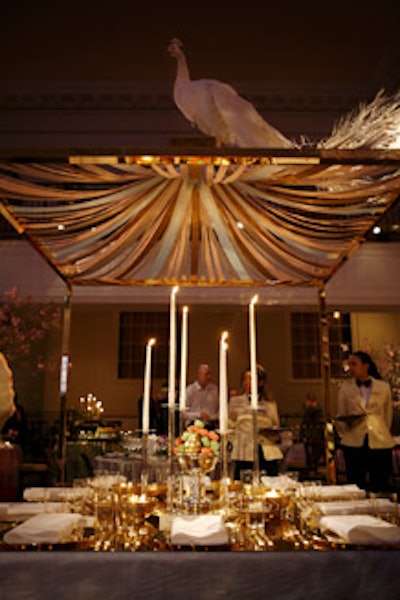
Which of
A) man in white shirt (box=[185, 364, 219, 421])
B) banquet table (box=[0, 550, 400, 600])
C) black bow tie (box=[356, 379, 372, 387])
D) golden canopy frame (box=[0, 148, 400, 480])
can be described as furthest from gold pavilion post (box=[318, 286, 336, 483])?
man in white shirt (box=[185, 364, 219, 421])

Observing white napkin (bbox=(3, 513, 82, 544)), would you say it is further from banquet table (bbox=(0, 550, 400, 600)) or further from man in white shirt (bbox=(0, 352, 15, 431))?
man in white shirt (bbox=(0, 352, 15, 431))

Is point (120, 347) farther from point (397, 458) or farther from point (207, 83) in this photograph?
point (207, 83)

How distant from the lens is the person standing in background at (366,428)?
138 inches

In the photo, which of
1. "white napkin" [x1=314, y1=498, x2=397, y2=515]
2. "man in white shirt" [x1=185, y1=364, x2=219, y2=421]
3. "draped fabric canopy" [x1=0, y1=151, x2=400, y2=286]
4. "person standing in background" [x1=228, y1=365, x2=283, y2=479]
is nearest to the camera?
"white napkin" [x1=314, y1=498, x2=397, y2=515]

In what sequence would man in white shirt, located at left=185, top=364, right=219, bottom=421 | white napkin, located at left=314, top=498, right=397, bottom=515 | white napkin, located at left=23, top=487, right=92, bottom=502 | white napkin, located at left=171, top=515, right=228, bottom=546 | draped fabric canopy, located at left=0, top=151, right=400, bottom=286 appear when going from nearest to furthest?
1. white napkin, located at left=171, top=515, right=228, bottom=546
2. white napkin, located at left=314, top=498, right=397, bottom=515
3. white napkin, located at left=23, top=487, right=92, bottom=502
4. draped fabric canopy, located at left=0, top=151, right=400, bottom=286
5. man in white shirt, located at left=185, top=364, right=219, bottom=421

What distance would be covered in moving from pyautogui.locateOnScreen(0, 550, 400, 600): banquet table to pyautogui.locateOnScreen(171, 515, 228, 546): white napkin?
11 centimetres

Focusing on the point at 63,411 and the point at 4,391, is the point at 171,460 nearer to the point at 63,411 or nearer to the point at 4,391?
the point at 4,391

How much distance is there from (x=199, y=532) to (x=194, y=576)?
0.17 meters

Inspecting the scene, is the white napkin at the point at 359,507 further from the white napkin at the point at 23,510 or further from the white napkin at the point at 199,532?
the white napkin at the point at 23,510

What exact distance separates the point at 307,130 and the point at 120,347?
20.8 feet

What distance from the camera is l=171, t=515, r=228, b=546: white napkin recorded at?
3.62 feet

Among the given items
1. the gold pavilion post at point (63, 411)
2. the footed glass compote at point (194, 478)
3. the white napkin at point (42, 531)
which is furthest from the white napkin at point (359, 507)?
the gold pavilion post at point (63, 411)

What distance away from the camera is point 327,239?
2662 millimetres

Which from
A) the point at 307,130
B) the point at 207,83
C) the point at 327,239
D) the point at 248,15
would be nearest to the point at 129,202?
the point at 207,83
